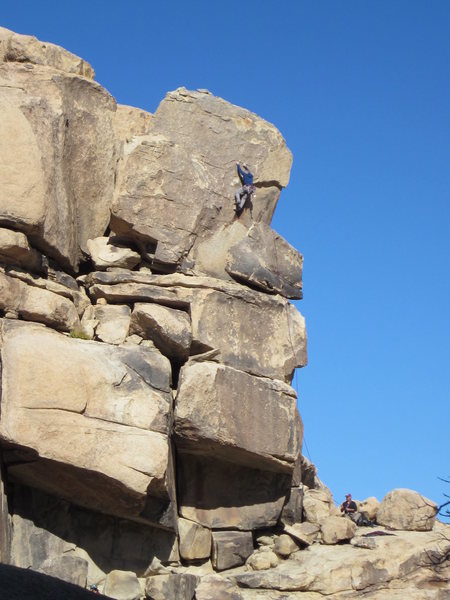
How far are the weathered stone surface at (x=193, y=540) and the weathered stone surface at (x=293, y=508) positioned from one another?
183cm

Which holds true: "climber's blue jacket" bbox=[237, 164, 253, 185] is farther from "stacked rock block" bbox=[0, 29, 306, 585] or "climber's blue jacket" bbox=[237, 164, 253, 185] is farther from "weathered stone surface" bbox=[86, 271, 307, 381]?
"weathered stone surface" bbox=[86, 271, 307, 381]

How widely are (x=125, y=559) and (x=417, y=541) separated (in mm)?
5356

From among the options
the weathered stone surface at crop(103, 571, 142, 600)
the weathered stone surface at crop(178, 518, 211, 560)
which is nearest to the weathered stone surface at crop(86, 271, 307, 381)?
the weathered stone surface at crop(178, 518, 211, 560)

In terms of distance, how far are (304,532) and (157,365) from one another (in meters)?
4.50

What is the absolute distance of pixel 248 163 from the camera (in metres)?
21.4

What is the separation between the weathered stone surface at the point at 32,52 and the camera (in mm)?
19953

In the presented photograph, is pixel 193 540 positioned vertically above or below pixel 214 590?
above

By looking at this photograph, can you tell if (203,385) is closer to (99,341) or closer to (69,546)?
(99,341)

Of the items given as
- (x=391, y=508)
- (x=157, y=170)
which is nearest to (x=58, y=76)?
(x=157, y=170)

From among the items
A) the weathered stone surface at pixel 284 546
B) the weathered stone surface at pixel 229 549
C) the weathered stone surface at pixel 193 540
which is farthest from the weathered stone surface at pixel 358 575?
the weathered stone surface at pixel 193 540

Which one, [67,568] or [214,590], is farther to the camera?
[214,590]

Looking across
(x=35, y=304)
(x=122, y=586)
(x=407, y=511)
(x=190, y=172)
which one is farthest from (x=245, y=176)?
(x=122, y=586)

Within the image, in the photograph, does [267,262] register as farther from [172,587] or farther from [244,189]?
[172,587]

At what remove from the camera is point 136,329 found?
18844 mm
